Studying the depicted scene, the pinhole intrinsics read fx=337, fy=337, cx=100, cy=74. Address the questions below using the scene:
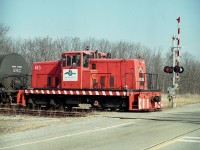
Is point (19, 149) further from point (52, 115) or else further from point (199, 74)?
point (199, 74)

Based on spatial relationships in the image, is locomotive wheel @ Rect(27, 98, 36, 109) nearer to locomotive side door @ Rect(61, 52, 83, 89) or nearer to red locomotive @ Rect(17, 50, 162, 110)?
red locomotive @ Rect(17, 50, 162, 110)

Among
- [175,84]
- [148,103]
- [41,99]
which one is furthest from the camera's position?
[175,84]

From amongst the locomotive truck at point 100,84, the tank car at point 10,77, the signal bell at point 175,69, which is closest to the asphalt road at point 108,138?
the locomotive truck at point 100,84

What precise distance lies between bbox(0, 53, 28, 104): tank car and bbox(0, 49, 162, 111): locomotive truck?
1.70 metres

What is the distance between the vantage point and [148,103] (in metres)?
20.3

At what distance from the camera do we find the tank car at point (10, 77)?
2283cm

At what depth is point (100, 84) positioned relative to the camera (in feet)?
69.2

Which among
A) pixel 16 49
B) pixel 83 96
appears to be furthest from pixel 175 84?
pixel 16 49

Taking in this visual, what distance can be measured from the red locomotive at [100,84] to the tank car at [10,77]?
6.47 ft

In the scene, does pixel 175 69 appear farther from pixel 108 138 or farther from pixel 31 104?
pixel 108 138

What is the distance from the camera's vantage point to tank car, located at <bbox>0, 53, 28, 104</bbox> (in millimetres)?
22828

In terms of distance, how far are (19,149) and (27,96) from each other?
47.8ft

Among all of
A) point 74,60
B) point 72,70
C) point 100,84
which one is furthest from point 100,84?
point 74,60

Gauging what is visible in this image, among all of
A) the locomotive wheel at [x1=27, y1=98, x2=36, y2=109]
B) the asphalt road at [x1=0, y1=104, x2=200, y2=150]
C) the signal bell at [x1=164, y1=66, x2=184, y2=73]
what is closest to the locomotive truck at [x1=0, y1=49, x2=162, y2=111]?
the locomotive wheel at [x1=27, y1=98, x2=36, y2=109]
